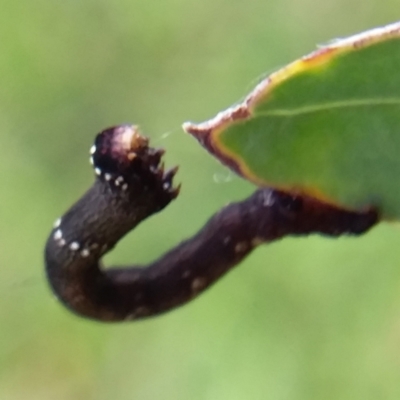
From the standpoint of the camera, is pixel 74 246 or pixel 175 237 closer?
pixel 74 246

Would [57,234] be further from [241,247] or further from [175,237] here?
[175,237]

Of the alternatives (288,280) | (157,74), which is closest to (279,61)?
(157,74)

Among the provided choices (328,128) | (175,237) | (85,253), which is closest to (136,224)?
(85,253)

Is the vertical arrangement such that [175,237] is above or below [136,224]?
below

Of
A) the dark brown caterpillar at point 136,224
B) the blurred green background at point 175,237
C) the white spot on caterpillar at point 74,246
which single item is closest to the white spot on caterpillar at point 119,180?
the dark brown caterpillar at point 136,224

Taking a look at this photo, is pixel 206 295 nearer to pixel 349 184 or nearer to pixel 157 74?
pixel 157 74

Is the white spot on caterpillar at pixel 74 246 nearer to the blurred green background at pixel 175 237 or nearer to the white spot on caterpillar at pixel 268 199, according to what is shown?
the white spot on caterpillar at pixel 268 199
